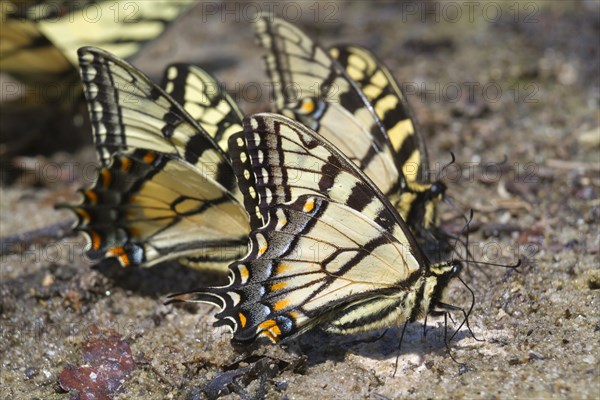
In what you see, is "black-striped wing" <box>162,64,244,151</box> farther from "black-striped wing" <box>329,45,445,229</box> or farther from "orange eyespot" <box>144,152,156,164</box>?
"black-striped wing" <box>329,45,445,229</box>

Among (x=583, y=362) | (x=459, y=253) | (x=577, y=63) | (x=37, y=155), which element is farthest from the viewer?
(x=577, y=63)

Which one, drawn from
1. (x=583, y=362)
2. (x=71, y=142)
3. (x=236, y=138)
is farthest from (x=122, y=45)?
(x=583, y=362)

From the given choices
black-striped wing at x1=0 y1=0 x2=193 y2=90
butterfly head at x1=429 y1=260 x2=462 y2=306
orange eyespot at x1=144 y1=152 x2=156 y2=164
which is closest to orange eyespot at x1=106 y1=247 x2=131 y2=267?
orange eyespot at x1=144 y1=152 x2=156 y2=164

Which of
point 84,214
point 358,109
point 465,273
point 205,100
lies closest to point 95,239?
point 84,214

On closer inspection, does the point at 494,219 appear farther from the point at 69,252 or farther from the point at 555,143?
the point at 69,252

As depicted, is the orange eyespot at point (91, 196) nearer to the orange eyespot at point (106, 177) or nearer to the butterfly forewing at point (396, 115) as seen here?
the orange eyespot at point (106, 177)

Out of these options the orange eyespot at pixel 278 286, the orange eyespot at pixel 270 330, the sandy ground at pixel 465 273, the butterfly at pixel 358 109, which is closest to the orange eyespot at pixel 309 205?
the orange eyespot at pixel 278 286

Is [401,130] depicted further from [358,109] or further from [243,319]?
[243,319]
